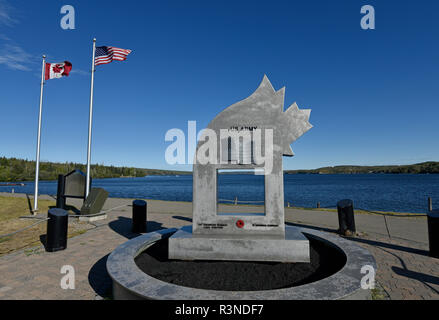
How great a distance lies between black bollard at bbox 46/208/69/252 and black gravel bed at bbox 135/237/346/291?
3.25 m

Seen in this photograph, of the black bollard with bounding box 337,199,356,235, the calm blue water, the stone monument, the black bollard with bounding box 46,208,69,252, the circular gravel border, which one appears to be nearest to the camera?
the circular gravel border

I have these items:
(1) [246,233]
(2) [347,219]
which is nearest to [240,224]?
(1) [246,233]

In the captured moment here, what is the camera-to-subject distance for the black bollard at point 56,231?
22.2 feet

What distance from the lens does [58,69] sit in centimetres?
1295

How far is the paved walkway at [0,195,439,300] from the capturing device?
4434 mm

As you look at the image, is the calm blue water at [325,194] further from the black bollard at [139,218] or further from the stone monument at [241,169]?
the stone monument at [241,169]

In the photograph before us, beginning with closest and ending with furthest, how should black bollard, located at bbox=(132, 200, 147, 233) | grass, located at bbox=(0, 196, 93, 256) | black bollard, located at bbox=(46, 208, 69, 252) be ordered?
1. black bollard, located at bbox=(46, 208, 69, 252)
2. grass, located at bbox=(0, 196, 93, 256)
3. black bollard, located at bbox=(132, 200, 147, 233)

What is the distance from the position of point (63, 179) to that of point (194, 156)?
11080 millimetres

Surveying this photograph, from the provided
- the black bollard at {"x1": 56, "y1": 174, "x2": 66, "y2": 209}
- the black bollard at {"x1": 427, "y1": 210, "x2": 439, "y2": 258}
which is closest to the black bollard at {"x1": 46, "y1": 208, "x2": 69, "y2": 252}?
the black bollard at {"x1": 56, "y1": 174, "x2": 66, "y2": 209}

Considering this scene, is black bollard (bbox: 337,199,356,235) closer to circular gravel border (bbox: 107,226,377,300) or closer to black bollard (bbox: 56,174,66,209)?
circular gravel border (bbox: 107,226,377,300)

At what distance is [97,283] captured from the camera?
4812 mm
